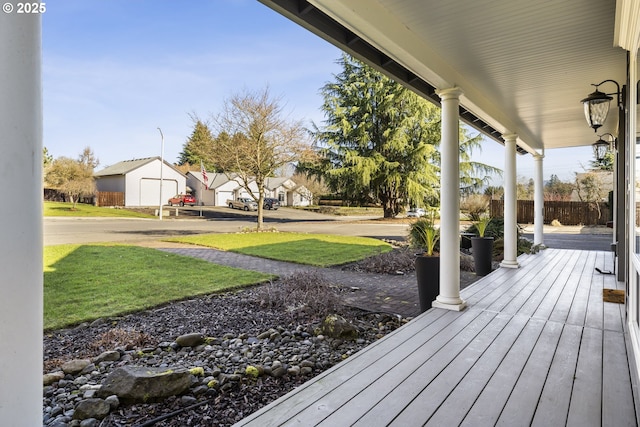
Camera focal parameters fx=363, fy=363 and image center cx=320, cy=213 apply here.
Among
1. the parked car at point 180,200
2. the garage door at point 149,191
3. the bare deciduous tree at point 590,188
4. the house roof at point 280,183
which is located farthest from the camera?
the house roof at point 280,183

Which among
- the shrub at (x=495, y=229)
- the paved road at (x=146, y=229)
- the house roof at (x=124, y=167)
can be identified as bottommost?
the paved road at (x=146, y=229)

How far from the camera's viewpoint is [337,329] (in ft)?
11.6

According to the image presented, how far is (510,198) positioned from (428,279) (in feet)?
9.77

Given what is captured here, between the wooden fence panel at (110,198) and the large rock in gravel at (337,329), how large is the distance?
29.9 metres

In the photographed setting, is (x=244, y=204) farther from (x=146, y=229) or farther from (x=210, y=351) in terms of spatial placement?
(x=210, y=351)

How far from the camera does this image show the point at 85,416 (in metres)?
2.19

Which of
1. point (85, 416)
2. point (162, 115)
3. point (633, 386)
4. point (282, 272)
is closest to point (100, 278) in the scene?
point (282, 272)

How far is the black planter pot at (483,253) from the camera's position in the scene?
20.2ft

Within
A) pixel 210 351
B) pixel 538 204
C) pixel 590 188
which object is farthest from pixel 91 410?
pixel 590 188

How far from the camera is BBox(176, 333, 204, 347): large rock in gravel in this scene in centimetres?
336

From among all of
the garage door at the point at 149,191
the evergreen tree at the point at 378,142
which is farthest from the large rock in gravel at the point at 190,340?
the garage door at the point at 149,191

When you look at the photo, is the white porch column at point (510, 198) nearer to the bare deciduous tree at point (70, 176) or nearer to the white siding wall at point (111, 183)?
the bare deciduous tree at point (70, 176)

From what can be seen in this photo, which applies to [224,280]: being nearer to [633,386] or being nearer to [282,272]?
[282,272]

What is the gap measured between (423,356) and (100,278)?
5.35 meters
